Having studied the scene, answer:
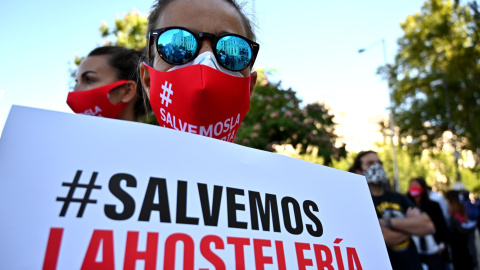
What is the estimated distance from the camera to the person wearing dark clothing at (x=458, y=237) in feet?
23.7

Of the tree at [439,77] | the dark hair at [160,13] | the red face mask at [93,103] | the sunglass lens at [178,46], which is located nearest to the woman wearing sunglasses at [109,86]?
the red face mask at [93,103]

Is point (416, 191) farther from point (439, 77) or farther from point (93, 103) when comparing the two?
point (439, 77)

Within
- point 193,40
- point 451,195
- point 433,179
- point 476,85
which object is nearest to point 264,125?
point 451,195

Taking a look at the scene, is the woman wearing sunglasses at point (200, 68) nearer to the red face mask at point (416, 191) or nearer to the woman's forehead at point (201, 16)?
the woman's forehead at point (201, 16)

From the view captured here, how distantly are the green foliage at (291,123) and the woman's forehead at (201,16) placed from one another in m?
5.03

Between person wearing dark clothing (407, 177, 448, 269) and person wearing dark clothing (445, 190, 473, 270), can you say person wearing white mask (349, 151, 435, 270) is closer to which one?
person wearing dark clothing (407, 177, 448, 269)

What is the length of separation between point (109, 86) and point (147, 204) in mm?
1396

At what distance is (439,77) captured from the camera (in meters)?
18.1

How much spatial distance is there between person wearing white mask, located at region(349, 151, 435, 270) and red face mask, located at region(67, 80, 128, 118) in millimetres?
2377

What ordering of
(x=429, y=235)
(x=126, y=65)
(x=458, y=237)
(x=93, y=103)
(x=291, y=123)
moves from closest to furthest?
(x=93, y=103) → (x=126, y=65) → (x=429, y=235) → (x=291, y=123) → (x=458, y=237)

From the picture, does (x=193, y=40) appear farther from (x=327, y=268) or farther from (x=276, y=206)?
(x=327, y=268)

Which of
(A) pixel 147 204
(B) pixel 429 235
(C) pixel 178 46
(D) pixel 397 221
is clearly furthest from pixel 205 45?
Result: (B) pixel 429 235

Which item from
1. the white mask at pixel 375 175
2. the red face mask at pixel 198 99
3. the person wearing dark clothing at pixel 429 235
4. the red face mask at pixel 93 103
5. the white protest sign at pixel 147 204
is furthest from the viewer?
the person wearing dark clothing at pixel 429 235

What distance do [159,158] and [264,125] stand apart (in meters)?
5.90
